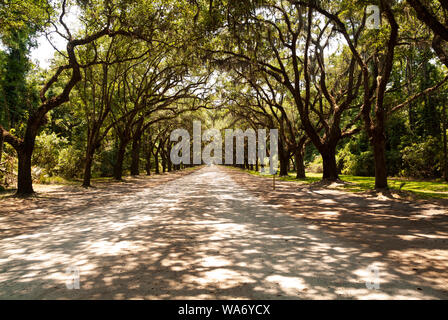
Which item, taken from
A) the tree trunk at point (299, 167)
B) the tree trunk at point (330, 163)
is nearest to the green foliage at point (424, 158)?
the tree trunk at point (330, 163)

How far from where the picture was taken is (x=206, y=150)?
269 feet

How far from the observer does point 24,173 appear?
13227mm

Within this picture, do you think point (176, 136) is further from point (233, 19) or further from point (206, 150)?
point (233, 19)

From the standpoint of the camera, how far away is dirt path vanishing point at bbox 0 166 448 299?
132 inches

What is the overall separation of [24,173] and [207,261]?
1253 centimetres

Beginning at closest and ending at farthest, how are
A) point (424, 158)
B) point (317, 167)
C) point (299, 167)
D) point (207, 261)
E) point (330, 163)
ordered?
point (207, 261) < point (330, 163) < point (424, 158) < point (299, 167) < point (317, 167)

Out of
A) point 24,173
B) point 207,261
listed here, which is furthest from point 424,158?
point 24,173

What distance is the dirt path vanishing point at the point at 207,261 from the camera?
3.36 meters

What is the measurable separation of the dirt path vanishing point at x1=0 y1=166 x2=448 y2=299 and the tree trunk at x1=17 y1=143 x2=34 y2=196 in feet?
22.7

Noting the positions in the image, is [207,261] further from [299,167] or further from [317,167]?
[317,167]

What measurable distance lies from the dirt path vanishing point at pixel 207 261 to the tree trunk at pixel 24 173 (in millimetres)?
6922

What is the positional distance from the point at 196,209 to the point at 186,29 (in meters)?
10.0

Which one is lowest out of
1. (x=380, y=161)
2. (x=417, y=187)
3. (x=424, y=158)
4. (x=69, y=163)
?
(x=417, y=187)

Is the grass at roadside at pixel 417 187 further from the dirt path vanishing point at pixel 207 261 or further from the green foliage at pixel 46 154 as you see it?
the green foliage at pixel 46 154
